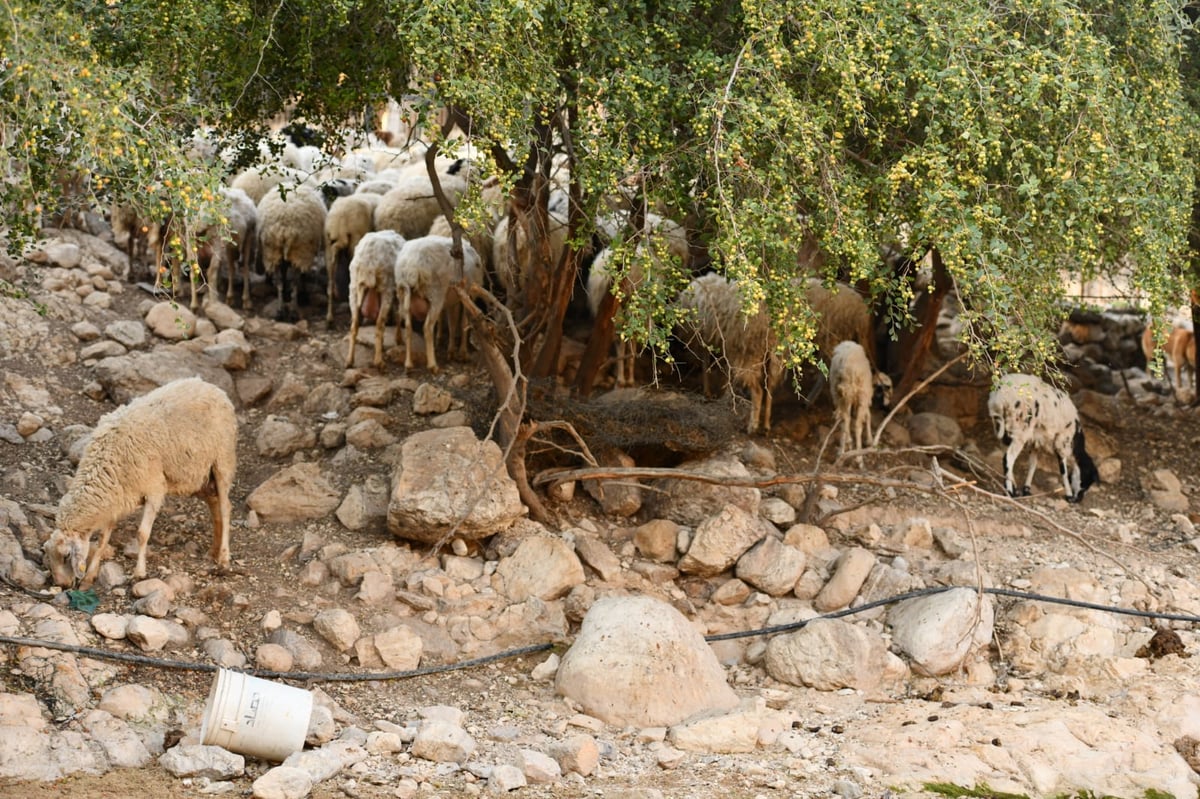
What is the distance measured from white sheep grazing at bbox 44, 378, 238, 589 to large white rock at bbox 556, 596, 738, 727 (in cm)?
262

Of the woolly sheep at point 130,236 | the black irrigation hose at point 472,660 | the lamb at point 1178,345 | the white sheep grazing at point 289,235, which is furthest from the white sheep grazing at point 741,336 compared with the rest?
the lamb at point 1178,345

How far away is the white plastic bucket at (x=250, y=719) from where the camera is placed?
586 cm

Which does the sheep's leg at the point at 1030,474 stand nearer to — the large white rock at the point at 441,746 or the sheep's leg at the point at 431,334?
the sheep's leg at the point at 431,334

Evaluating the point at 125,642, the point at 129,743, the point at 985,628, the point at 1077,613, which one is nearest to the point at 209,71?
the point at 125,642

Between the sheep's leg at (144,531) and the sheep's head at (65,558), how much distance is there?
0.34m

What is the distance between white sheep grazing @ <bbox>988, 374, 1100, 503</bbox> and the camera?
34.8 feet

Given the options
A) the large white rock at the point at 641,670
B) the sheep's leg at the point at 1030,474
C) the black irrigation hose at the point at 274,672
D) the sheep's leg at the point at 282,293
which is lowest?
the black irrigation hose at the point at 274,672

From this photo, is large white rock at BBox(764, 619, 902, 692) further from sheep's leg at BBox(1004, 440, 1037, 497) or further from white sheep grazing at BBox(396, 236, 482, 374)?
white sheep grazing at BBox(396, 236, 482, 374)

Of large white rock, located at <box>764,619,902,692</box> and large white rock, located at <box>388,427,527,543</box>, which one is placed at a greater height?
large white rock, located at <box>388,427,527,543</box>

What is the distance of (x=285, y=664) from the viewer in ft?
23.1

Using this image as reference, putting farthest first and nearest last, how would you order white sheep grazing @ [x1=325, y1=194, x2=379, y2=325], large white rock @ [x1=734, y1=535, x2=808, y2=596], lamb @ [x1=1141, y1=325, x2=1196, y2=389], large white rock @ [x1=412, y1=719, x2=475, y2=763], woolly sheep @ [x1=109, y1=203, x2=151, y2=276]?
lamb @ [x1=1141, y1=325, x2=1196, y2=389]
white sheep grazing @ [x1=325, y1=194, x2=379, y2=325]
woolly sheep @ [x1=109, y1=203, x2=151, y2=276]
large white rock @ [x1=734, y1=535, x2=808, y2=596]
large white rock @ [x1=412, y1=719, x2=475, y2=763]

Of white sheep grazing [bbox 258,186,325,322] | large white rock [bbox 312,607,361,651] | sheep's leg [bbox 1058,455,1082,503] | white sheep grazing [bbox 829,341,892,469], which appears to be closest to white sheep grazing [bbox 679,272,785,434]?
white sheep grazing [bbox 829,341,892,469]

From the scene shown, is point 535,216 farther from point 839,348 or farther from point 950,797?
point 950,797

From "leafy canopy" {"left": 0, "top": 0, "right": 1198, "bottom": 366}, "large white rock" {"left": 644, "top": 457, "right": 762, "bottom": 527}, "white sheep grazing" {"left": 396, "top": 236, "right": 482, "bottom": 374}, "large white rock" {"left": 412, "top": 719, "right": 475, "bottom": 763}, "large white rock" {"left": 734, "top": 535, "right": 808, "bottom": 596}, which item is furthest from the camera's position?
"white sheep grazing" {"left": 396, "top": 236, "right": 482, "bottom": 374}
